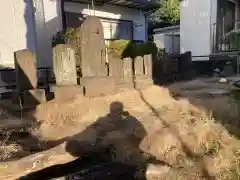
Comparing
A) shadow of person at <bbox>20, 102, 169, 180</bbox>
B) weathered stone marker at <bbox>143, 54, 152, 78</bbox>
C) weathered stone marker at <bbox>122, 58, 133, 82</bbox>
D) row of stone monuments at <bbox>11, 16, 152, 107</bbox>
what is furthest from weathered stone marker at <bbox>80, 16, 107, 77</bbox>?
shadow of person at <bbox>20, 102, 169, 180</bbox>

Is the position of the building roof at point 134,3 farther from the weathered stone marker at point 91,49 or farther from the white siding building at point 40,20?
the weathered stone marker at point 91,49

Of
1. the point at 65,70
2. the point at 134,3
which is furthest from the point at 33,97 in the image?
the point at 134,3

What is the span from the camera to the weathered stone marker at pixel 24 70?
21.5 feet

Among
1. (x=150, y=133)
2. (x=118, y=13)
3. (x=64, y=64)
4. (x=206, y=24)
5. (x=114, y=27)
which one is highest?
(x=118, y=13)

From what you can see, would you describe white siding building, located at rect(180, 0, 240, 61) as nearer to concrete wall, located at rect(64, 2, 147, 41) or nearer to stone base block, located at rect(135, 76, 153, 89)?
concrete wall, located at rect(64, 2, 147, 41)

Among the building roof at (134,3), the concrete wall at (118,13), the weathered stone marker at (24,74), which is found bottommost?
the weathered stone marker at (24,74)

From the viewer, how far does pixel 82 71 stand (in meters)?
6.82

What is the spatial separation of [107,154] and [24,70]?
402 cm

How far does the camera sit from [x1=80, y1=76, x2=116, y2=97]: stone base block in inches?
253

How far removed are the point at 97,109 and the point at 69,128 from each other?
113cm

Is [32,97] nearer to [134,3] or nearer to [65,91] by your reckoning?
[65,91]

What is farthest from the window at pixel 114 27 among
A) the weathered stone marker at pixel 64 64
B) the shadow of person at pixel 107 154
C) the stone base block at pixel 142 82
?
the shadow of person at pixel 107 154

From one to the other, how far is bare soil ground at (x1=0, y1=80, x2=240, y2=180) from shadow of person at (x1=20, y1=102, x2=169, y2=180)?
0.06 feet

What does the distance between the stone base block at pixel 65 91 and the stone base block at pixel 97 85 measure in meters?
0.28
